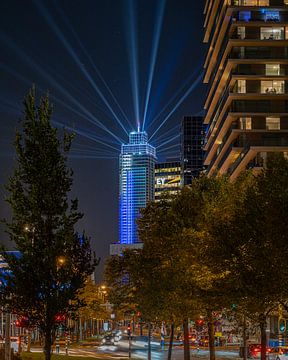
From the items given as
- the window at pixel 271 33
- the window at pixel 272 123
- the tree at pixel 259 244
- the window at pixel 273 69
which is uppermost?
the window at pixel 271 33

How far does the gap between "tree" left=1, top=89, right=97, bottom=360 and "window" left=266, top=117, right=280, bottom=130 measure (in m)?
80.5

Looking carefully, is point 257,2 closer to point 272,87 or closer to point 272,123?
point 272,87

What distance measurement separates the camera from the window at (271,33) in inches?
4090

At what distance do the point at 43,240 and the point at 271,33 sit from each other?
86.8 meters

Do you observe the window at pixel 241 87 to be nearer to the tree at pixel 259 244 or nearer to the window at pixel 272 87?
the window at pixel 272 87

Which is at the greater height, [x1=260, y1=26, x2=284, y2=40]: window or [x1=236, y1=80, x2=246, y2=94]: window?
[x1=260, y1=26, x2=284, y2=40]: window

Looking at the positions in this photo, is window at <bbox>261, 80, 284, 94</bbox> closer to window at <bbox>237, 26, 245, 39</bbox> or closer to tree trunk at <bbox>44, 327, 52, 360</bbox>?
window at <bbox>237, 26, 245, 39</bbox>

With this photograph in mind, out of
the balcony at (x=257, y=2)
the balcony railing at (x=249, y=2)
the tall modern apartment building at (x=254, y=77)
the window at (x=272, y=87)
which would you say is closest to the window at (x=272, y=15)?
the tall modern apartment building at (x=254, y=77)

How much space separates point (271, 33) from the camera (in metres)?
104

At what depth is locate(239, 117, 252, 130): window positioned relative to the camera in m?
103

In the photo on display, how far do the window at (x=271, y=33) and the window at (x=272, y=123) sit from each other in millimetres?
11959

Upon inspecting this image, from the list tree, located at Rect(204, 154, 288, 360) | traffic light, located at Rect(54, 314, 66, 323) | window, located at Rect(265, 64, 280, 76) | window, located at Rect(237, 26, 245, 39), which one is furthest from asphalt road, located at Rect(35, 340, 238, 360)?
window, located at Rect(237, 26, 245, 39)

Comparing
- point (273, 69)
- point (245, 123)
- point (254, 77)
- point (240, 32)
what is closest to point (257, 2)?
point (240, 32)

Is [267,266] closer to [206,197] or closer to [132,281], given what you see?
[206,197]
